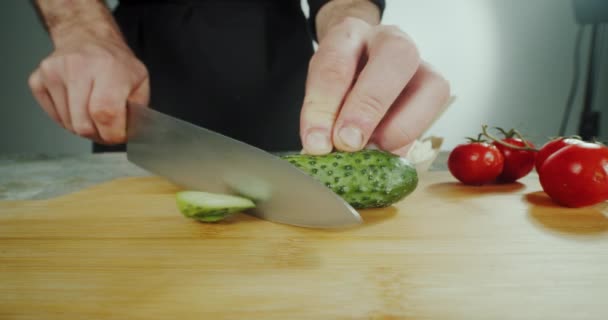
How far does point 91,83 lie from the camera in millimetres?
1342

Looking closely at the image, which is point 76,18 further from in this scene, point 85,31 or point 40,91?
point 40,91

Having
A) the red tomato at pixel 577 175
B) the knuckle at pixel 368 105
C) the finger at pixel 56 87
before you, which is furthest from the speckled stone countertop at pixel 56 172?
the knuckle at pixel 368 105

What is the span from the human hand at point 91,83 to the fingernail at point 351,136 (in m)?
0.73

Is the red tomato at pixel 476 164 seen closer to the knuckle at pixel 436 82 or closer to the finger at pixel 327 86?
the knuckle at pixel 436 82

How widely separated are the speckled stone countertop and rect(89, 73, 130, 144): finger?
359 mm

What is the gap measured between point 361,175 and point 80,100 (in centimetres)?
91

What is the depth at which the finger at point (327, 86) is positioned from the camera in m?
1.13

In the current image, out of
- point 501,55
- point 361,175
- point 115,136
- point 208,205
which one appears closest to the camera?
point 208,205

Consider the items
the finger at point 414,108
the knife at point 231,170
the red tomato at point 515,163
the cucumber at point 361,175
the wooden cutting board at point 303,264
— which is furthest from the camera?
the red tomato at point 515,163

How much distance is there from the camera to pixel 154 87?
209 cm

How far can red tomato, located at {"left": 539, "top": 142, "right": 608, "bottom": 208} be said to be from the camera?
1187mm

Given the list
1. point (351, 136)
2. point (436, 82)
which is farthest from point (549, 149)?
point (351, 136)

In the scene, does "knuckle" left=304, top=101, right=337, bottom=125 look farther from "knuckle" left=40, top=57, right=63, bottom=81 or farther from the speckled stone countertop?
the speckled stone countertop

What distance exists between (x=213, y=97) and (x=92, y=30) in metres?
0.72
